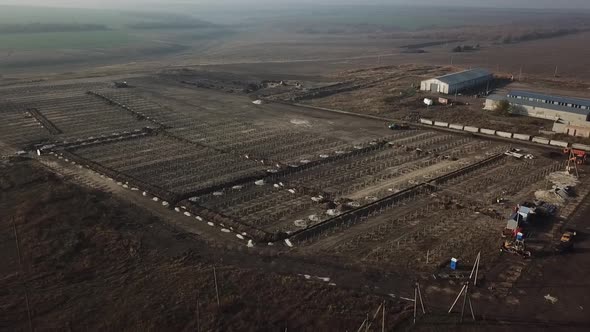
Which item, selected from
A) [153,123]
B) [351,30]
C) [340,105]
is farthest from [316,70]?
[351,30]

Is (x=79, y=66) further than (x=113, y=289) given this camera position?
Yes

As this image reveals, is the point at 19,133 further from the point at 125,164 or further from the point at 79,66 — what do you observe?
the point at 79,66

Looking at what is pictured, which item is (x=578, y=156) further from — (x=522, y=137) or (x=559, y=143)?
(x=522, y=137)

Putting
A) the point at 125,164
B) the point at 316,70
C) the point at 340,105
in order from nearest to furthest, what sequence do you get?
the point at 125,164 → the point at 340,105 → the point at 316,70

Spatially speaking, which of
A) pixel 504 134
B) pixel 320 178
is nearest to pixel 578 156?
pixel 504 134

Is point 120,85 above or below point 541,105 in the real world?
below

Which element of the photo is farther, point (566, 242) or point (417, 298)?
point (566, 242)

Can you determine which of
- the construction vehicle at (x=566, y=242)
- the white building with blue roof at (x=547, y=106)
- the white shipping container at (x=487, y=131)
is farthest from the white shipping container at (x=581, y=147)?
the construction vehicle at (x=566, y=242)
